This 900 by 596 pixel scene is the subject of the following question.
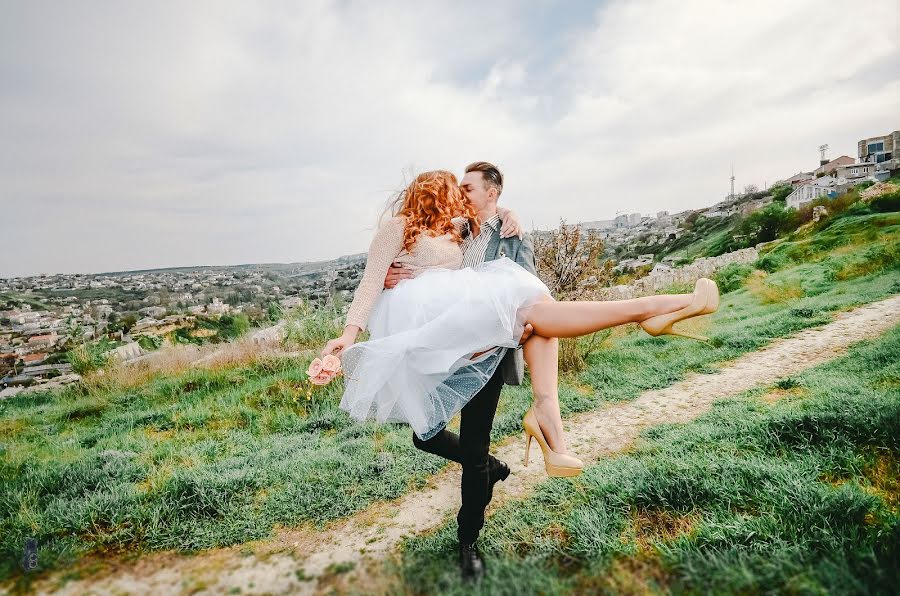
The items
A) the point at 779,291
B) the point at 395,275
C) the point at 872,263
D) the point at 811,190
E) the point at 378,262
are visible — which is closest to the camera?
the point at 378,262

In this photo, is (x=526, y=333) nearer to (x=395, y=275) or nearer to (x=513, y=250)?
(x=513, y=250)

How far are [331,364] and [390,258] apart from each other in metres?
0.68

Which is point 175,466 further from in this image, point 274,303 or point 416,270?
point 274,303

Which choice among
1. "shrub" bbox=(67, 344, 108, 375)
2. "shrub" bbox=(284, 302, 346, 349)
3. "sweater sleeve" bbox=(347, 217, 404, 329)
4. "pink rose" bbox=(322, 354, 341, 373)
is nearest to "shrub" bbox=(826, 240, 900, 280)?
"shrub" bbox=(284, 302, 346, 349)

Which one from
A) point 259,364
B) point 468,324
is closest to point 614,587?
point 468,324

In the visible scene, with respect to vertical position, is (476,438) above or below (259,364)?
above

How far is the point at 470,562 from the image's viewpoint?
7.12 ft

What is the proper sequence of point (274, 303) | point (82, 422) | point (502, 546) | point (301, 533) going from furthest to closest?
point (274, 303) < point (82, 422) < point (301, 533) < point (502, 546)

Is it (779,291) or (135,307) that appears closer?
(779,291)

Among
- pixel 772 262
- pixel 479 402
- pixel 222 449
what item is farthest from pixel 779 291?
pixel 222 449

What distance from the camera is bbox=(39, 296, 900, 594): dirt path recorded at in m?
2.25

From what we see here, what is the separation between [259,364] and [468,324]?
5.79m

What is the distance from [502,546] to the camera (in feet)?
7.60

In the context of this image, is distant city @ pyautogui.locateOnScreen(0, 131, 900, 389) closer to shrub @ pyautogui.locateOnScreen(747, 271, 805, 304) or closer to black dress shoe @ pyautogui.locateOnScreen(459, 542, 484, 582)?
black dress shoe @ pyautogui.locateOnScreen(459, 542, 484, 582)
